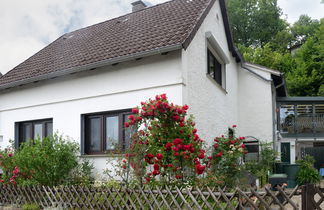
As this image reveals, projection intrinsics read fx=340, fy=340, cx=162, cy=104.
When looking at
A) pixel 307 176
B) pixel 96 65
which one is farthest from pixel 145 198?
pixel 307 176

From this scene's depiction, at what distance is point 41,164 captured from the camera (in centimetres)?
866

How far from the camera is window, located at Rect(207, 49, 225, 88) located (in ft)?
39.2

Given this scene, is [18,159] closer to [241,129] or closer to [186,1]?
[186,1]

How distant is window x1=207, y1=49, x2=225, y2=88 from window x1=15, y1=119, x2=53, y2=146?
5.79 meters

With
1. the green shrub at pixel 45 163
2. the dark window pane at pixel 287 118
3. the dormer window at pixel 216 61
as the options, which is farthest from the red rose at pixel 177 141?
the dark window pane at pixel 287 118

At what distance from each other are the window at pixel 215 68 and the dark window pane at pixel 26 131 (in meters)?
6.67

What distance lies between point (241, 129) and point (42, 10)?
10164mm

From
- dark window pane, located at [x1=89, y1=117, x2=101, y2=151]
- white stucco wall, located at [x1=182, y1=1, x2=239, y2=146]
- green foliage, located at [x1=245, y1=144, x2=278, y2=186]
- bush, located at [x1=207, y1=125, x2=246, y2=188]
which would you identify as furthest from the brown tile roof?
green foliage, located at [x1=245, y1=144, x2=278, y2=186]

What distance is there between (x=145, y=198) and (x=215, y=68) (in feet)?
25.1

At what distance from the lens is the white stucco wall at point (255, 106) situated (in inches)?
624

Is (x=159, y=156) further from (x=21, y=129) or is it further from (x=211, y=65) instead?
(x=21, y=129)

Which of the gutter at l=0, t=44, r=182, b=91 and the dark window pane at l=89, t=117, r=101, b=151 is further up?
the gutter at l=0, t=44, r=182, b=91

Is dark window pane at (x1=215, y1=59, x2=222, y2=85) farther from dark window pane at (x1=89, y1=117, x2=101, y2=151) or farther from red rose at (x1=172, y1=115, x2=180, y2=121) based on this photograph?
red rose at (x1=172, y1=115, x2=180, y2=121)

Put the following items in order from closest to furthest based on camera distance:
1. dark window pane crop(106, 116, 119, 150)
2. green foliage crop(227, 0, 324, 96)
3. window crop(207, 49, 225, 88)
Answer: dark window pane crop(106, 116, 119, 150) → window crop(207, 49, 225, 88) → green foliage crop(227, 0, 324, 96)
